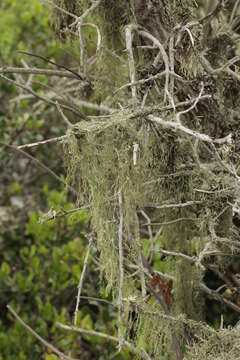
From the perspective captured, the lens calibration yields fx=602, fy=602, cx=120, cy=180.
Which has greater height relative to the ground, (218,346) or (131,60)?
(131,60)

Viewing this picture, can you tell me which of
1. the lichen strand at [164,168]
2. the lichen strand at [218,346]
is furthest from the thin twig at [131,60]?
the lichen strand at [218,346]

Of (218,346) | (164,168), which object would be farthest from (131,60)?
(218,346)

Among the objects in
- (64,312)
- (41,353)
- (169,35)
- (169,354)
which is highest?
(169,35)

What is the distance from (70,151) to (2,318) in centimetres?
184

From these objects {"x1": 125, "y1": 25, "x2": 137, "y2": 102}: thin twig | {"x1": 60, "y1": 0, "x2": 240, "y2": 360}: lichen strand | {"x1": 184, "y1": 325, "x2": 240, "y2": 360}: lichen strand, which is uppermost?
{"x1": 125, "y1": 25, "x2": 137, "y2": 102}: thin twig

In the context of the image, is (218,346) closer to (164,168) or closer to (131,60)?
(164,168)

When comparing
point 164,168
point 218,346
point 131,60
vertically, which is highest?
point 131,60

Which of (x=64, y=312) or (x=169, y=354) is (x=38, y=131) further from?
(x=169, y=354)

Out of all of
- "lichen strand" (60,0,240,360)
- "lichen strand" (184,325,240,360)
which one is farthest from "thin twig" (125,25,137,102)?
"lichen strand" (184,325,240,360)

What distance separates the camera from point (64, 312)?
268 centimetres

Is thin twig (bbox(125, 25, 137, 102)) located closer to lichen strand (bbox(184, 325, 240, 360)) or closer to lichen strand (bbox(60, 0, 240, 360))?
lichen strand (bbox(60, 0, 240, 360))

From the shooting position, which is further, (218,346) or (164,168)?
(164,168)

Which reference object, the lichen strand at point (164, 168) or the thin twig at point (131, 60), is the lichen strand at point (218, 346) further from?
the thin twig at point (131, 60)

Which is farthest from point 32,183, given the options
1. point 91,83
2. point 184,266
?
point 184,266
